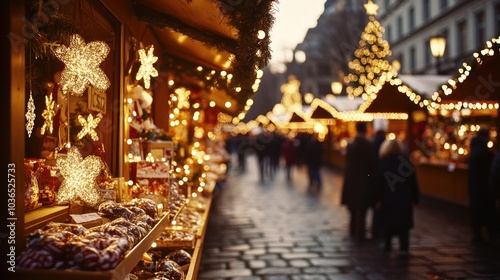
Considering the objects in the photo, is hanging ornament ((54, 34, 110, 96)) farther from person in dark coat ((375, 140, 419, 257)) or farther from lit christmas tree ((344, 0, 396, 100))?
lit christmas tree ((344, 0, 396, 100))

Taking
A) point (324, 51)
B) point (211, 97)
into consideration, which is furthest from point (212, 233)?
point (324, 51)

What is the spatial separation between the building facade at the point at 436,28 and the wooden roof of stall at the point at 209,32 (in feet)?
55.3

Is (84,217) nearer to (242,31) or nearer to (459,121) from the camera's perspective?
(242,31)

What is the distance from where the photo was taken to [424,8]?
3431 centimetres

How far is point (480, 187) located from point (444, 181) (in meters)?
5.57

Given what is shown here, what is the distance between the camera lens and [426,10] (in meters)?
34.2

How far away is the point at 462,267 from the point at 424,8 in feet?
101

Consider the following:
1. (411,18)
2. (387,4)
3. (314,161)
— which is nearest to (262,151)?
(314,161)

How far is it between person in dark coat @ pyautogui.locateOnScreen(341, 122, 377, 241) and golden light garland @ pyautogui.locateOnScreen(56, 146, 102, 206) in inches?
249

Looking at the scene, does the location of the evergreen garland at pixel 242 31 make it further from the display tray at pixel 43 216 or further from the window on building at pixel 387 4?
the window on building at pixel 387 4

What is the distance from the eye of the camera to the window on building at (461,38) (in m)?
29.2

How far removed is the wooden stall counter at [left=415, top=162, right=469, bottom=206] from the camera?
12.8m

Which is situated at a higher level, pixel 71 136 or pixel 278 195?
pixel 71 136

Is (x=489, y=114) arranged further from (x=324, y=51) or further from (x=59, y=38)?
(x=324, y=51)
